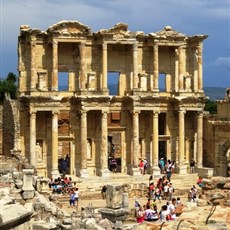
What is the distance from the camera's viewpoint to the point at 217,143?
112 ft

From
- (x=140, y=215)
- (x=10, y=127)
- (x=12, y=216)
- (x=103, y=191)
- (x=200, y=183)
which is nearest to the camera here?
(x=12, y=216)

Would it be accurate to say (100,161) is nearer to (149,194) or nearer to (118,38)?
(149,194)

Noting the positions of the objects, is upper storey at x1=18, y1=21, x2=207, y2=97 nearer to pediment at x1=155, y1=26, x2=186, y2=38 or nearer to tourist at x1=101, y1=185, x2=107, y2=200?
pediment at x1=155, y1=26, x2=186, y2=38

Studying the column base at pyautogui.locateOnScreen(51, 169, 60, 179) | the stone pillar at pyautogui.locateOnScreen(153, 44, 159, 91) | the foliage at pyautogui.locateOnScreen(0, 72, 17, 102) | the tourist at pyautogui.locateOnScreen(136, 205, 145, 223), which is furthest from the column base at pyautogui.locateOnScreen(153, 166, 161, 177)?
the foliage at pyautogui.locateOnScreen(0, 72, 17, 102)

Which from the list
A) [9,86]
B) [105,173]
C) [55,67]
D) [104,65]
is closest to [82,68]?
[104,65]

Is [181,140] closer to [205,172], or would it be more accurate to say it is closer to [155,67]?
[205,172]

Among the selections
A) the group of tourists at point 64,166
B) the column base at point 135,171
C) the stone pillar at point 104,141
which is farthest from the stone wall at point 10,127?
the column base at point 135,171

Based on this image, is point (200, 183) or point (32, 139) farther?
point (200, 183)

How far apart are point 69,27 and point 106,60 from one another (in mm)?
2596

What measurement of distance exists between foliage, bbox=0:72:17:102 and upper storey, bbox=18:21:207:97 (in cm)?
1867

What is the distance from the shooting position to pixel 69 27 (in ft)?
102

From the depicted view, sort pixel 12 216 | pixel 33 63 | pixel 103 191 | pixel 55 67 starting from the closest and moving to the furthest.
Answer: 1. pixel 12 216
2. pixel 103 191
3. pixel 33 63
4. pixel 55 67

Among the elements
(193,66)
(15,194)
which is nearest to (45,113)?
(193,66)

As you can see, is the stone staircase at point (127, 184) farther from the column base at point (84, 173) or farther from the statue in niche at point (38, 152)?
the statue in niche at point (38, 152)
